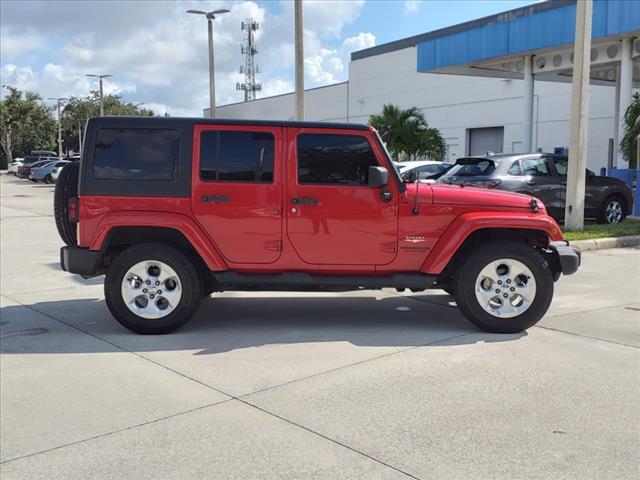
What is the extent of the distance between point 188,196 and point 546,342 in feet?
11.5

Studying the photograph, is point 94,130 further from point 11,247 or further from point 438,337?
point 11,247

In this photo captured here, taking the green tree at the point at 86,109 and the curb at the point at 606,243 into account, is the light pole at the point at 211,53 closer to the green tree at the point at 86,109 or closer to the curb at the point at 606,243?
the curb at the point at 606,243

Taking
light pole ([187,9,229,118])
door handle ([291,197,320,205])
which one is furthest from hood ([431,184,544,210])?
light pole ([187,9,229,118])

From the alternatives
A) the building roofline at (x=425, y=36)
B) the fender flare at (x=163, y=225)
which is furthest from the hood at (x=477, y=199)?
the building roofline at (x=425, y=36)

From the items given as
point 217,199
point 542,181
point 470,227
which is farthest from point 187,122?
point 542,181

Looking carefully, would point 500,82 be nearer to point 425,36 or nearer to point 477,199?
point 425,36

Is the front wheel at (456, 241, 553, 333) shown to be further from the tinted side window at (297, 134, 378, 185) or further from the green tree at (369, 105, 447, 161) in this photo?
the green tree at (369, 105, 447, 161)

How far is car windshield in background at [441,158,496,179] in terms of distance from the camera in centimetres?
1209

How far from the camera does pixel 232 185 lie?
5941 millimetres

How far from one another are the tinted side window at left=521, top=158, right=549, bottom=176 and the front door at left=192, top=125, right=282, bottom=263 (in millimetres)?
7859

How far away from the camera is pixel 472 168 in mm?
12219

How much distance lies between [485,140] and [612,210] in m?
26.0

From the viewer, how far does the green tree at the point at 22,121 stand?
67.3m

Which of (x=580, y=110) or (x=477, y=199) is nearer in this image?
(x=477, y=199)
